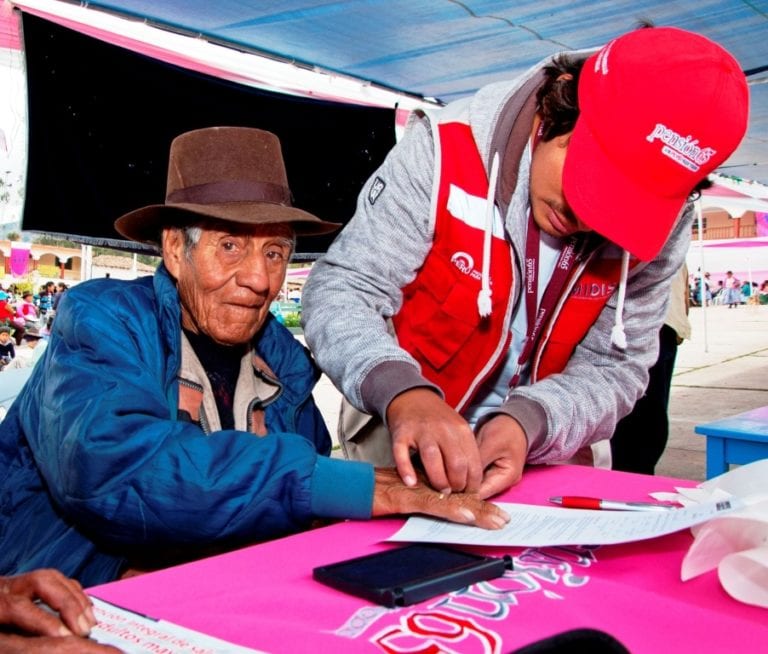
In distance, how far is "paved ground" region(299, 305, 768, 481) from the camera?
5.34 metres

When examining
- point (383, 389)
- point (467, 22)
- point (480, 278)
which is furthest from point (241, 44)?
point (383, 389)

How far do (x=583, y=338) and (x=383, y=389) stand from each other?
638mm

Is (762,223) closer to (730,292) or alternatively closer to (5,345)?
(730,292)

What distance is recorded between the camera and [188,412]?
161cm

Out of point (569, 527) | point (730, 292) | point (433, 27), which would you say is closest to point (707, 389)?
point (433, 27)

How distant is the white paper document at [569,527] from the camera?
1048 millimetres

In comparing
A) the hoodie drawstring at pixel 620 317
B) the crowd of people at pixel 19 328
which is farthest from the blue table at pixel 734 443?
the crowd of people at pixel 19 328

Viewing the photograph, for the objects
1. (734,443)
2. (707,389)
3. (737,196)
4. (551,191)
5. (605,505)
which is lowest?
(707,389)

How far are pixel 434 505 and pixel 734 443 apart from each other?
4.80ft

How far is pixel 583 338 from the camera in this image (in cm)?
183

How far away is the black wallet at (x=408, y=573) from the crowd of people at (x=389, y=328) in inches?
7.7

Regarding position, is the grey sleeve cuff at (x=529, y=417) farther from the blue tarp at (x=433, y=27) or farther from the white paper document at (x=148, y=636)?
the blue tarp at (x=433, y=27)

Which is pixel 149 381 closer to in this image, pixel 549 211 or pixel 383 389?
pixel 383 389

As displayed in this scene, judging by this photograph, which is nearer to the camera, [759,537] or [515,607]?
[515,607]
